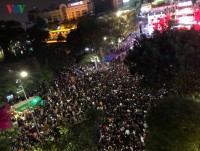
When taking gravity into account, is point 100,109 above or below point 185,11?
below

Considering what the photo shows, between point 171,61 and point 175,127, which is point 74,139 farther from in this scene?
point 171,61

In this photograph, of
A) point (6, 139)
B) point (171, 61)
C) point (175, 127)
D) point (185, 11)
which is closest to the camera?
point (175, 127)

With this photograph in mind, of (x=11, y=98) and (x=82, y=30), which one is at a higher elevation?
(x=82, y=30)

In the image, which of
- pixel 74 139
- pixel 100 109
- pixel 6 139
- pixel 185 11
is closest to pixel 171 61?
pixel 100 109

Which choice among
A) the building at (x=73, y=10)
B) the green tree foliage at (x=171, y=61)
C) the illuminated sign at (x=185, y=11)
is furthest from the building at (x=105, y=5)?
the green tree foliage at (x=171, y=61)

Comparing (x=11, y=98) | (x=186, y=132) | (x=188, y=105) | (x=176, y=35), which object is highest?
(x=176, y=35)

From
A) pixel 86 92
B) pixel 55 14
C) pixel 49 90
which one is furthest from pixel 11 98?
pixel 55 14

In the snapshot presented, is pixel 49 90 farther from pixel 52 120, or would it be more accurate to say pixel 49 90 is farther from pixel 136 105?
pixel 136 105
